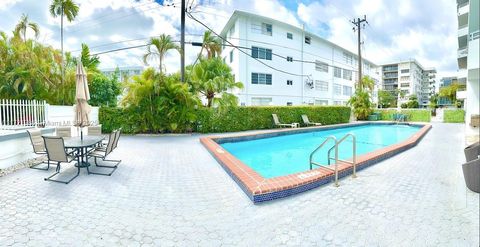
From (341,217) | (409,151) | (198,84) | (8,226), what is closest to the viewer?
(8,226)

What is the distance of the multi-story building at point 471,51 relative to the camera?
1175 cm

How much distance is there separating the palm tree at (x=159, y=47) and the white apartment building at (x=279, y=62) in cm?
650

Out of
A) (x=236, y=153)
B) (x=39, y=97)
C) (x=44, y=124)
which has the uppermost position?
(x=39, y=97)

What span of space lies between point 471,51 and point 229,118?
12.8 metres

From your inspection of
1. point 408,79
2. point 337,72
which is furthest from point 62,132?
point 408,79

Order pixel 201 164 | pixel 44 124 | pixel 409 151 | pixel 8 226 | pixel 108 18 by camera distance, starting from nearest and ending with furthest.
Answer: pixel 8 226 → pixel 201 164 → pixel 409 151 → pixel 44 124 → pixel 108 18

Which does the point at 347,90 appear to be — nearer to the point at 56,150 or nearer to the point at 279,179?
the point at 279,179

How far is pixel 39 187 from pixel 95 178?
970 mm

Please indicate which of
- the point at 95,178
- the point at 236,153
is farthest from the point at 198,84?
the point at 95,178

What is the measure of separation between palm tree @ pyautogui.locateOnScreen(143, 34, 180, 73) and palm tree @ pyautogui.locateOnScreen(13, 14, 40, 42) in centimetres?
762

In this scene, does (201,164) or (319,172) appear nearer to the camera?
(319,172)

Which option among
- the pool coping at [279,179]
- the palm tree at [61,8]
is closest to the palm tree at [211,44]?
the palm tree at [61,8]

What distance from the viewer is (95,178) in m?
5.42

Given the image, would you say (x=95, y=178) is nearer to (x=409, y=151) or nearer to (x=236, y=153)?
(x=236, y=153)
